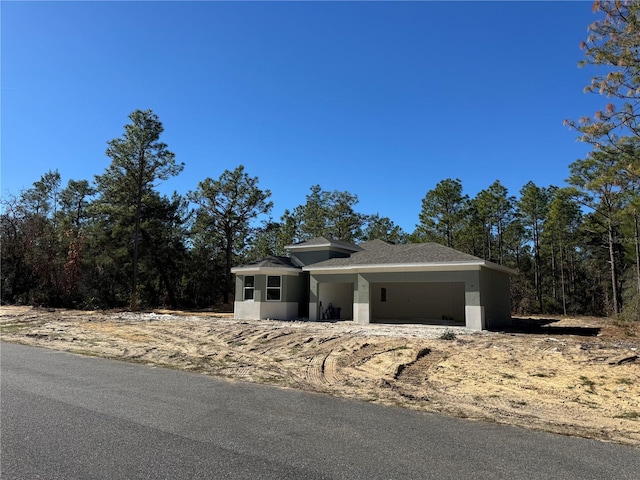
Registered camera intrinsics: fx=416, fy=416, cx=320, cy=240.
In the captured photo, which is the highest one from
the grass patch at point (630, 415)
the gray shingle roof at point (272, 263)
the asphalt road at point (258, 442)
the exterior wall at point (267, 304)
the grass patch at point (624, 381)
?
the gray shingle roof at point (272, 263)

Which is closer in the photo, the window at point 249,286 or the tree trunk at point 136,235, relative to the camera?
the window at point 249,286

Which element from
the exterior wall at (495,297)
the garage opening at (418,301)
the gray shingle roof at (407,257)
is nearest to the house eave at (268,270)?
the gray shingle roof at (407,257)

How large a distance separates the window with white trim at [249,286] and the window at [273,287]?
96cm

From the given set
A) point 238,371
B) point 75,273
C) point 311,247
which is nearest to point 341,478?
point 238,371

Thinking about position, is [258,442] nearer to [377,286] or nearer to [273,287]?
[273,287]

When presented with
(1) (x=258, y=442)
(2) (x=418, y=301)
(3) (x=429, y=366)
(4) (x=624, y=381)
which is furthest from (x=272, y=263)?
(1) (x=258, y=442)

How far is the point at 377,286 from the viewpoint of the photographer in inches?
952

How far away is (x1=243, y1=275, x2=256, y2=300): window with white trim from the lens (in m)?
22.8

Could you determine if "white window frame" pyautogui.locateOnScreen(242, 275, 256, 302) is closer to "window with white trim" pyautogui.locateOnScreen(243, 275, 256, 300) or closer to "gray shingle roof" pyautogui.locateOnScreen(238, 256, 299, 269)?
"window with white trim" pyautogui.locateOnScreen(243, 275, 256, 300)

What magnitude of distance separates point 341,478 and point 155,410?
3.30 m

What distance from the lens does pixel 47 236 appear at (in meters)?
33.7

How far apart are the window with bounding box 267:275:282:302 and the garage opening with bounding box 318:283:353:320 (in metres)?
2.21

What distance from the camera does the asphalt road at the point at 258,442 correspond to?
152 inches

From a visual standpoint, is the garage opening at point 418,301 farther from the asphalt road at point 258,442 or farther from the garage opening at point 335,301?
the asphalt road at point 258,442
